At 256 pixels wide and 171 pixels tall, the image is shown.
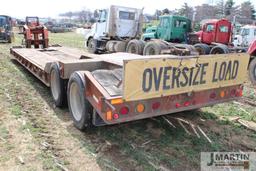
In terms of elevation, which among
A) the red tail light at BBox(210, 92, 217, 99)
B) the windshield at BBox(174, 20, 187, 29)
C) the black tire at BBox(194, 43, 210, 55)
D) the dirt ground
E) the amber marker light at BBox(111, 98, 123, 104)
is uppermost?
the windshield at BBox(174, 20, 187, 29)

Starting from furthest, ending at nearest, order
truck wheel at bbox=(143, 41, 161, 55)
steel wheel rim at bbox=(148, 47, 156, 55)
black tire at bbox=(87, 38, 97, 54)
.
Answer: black tire at bbox=(87, 38, 97, 54) → steel wheel rim at bbox=(148, 47, 156, 55) → truck wheel at bbox=(143, 41, 161, 55)

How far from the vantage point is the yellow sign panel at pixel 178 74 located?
321 centimetres

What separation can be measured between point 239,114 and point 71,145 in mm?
3308

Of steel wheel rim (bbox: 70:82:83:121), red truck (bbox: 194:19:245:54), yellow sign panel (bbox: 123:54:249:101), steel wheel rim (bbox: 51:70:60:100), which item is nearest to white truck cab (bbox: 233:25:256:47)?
red truck (bbox: 194:19:245:54)

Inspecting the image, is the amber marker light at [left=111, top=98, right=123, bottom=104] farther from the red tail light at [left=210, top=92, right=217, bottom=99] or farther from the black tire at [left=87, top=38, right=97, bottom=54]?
the black tire at [left=87, top=38, right=97, bottom=54]

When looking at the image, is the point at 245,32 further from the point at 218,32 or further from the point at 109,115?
the point at 109,115

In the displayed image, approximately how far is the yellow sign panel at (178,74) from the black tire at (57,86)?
1991mm

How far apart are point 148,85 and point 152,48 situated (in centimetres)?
813

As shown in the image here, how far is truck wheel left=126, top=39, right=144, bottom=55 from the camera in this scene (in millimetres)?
12164

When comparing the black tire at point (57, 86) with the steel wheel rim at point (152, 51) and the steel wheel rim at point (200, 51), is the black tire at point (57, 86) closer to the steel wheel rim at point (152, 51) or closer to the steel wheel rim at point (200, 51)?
the steel wheel rim at point (152, 51)

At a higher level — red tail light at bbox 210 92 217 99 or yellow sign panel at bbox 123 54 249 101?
yellow sign panel at bbox 123 54 249 101

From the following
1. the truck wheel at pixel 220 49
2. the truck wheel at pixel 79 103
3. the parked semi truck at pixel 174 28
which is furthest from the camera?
the parked semi truck at pixel 174 28

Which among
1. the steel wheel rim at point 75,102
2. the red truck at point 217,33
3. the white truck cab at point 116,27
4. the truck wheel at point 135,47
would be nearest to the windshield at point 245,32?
the red truck at point 217,33

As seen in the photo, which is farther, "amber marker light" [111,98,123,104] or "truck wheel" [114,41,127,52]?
"truck wheel" [114,41,127,52]
